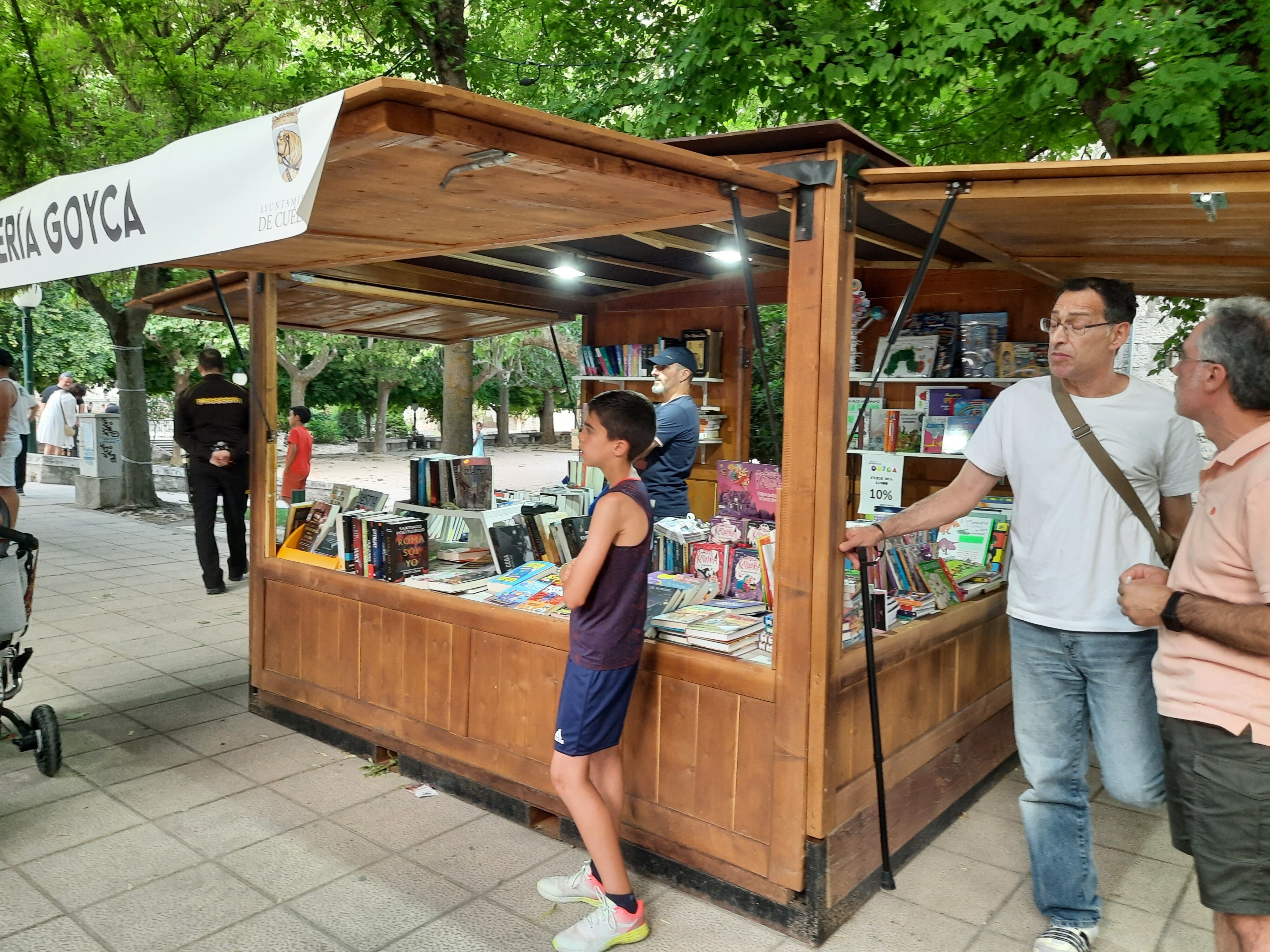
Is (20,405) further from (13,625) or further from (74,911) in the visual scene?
(74,911)

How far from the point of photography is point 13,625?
3.74m

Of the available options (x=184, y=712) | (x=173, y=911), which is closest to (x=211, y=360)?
(x=184, y=712)

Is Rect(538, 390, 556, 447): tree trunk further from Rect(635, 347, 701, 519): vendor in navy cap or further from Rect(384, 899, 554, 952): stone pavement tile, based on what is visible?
Rect(384, 899, 554, 952): stone pavement tile

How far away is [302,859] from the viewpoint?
333 centimetres

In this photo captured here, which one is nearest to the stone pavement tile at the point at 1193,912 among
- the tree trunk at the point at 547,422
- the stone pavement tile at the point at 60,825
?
the stone pavement tile at the point at 60,825

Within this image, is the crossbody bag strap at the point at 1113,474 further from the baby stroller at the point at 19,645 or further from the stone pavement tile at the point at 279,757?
the baby stroller at the point at 19,645

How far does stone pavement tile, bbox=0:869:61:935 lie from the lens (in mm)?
2861

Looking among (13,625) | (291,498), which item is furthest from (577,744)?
(291,498)

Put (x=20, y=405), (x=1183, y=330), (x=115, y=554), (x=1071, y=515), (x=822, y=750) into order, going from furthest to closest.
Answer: (x=115, y=554)
(x=20, y=405)
(x=1183, y=330)
(x=822, y=750)
(x=1071, y=515)

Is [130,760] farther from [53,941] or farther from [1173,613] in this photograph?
[1173,613]

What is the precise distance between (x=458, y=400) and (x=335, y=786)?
514 cm

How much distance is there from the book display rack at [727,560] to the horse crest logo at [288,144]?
0.11 meters

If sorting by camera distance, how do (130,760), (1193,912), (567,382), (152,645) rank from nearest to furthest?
(1193,912)
(130,760)
(152,645)
(567,382)

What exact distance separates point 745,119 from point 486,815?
9.39 m
